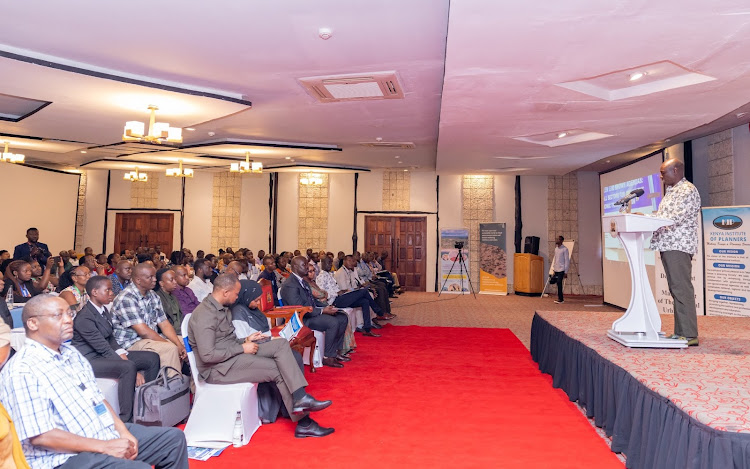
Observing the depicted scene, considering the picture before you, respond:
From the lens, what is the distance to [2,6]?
4.03m

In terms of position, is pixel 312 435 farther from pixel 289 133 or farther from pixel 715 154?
pixel 715 154

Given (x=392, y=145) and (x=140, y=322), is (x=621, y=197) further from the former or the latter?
(x=140, y=322)

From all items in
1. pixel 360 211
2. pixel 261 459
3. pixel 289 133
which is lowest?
pixel 261 459

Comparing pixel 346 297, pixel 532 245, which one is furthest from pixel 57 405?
pixel 532 245

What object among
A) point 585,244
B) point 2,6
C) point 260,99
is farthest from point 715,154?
point 2,6

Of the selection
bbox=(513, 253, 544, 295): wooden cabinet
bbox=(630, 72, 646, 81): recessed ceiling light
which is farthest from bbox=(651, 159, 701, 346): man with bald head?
bbox=(513, 253, 544, 295): wooden cabinet

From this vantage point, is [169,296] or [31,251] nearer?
[169,296]

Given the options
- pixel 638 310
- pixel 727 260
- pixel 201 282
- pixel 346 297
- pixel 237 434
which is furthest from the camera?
pixel 727 260

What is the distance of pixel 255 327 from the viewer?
13.8ft

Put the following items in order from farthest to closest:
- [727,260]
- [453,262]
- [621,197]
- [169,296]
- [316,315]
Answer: [453,262], [621,197], [727,260], [316,315], [169,296]

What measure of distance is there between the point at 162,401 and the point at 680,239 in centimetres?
402

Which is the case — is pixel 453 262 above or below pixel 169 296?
above

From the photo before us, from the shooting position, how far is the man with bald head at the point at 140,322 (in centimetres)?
→ 397

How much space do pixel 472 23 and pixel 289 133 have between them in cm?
609
